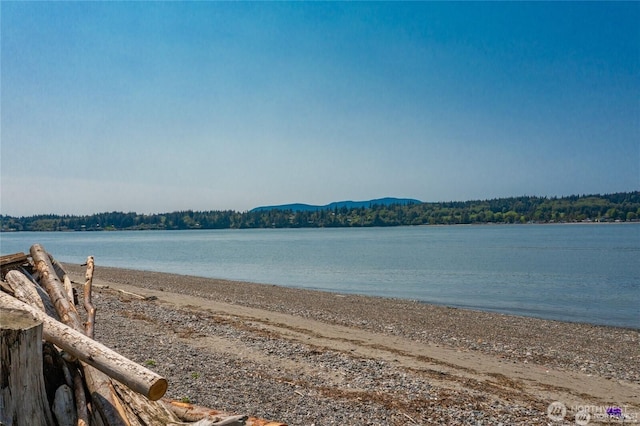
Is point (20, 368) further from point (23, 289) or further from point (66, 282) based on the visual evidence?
point (66, 282)

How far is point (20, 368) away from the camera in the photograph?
14.7ft

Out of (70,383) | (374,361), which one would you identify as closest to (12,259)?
(70,383)

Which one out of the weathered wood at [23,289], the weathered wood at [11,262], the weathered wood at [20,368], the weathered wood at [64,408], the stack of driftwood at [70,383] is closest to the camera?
the weathered wood at [20,368]

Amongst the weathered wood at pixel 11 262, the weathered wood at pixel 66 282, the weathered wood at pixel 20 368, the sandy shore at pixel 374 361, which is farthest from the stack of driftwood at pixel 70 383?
the sandy shore at pixel 374 361

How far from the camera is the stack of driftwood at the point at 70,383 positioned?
4438 mm

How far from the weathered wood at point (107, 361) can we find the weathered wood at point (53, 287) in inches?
56.2

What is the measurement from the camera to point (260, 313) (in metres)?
20.8

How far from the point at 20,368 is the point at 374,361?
29.3ft

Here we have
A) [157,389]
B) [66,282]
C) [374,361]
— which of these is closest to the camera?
[157,389]

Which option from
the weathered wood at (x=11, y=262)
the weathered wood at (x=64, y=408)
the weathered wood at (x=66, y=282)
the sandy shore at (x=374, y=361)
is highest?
the weathered wood at (x=11, y=262)

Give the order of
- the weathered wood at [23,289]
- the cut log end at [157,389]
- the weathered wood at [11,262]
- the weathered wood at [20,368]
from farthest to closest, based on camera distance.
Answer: the weathered wood at [11,262] < the weathered wood at [23,289] < the cut log end at [157,389] < the weathered wood at [20,368]

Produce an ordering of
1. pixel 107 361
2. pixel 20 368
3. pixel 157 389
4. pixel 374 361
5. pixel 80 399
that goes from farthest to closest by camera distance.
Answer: pixel 374 361 < pixel 80 399 < pixel 107 361 < pixel 157 389 < pixel 20 368

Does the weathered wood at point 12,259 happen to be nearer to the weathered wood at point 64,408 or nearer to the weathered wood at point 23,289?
the weathered wood at point 23,289

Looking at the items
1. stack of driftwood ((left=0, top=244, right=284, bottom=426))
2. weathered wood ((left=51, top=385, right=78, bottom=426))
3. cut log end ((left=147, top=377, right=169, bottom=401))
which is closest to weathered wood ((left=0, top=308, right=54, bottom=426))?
stack of driftwood ((left=0, top=244, right=284, bottom=426))
